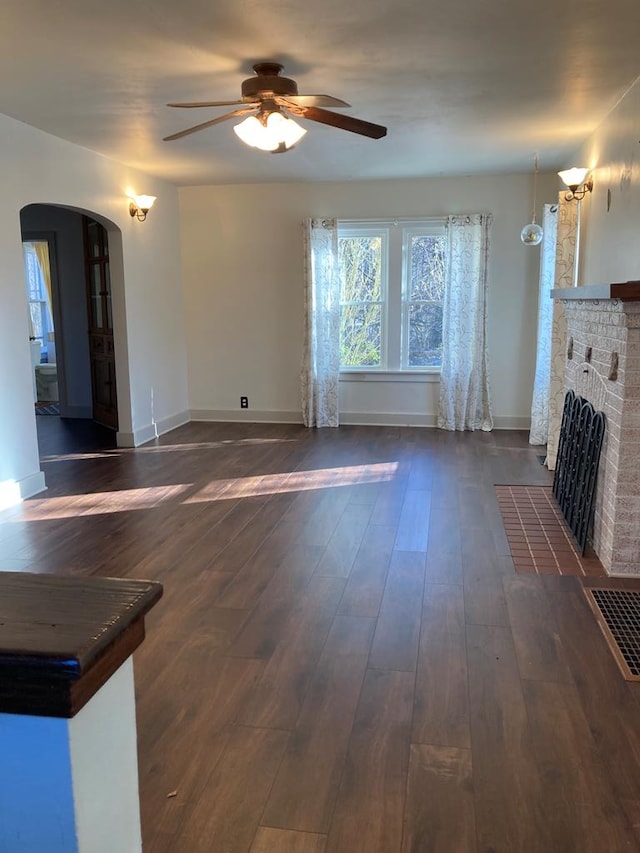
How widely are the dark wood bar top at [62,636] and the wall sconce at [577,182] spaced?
4.99 meters

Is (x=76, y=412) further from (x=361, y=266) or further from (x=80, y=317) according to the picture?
(x=361, y=266)

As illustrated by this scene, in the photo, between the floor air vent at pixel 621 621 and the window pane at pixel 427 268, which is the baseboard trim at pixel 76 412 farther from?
the floor air vent at pixel 621 621

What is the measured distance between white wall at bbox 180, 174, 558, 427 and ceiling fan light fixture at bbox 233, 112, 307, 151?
3596 millimetres

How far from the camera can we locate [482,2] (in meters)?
2.59

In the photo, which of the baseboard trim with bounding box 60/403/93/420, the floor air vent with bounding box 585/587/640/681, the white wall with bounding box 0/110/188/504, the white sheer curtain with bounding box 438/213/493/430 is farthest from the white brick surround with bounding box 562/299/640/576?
the baseboard trim with bounding box 60/403/93/420

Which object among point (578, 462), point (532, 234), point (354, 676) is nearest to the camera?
point (354, 676)

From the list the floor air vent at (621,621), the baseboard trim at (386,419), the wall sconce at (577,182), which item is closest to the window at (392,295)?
the baseboard trim at (386,419)

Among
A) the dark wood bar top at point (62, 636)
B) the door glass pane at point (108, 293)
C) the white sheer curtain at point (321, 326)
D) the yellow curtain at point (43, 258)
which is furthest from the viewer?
the yellow curtain at point (43, 258)

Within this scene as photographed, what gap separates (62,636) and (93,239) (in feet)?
21.8

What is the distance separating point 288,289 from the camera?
277 inches

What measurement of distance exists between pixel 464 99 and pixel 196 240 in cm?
392

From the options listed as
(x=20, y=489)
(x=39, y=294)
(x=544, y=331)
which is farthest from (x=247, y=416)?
(x=39, y=294)

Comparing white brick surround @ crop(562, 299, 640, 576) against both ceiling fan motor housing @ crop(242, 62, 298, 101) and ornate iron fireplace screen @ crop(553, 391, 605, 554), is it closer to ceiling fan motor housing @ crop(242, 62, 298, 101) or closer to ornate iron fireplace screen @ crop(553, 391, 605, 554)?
ornate iron fireplace screen @ crop(553, 391, 605, 554)

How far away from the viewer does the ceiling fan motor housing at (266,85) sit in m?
3.10
